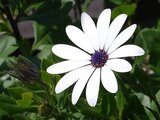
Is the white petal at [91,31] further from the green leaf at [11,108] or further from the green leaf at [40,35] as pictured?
the green leaf at [40,35]

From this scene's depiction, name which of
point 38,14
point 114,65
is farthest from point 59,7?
point 114,65

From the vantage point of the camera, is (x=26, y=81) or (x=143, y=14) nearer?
(x=26, y=81)

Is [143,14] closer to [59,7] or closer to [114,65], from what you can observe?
[59,7]

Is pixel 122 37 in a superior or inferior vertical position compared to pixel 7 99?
superior

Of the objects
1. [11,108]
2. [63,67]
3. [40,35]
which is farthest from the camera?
[40,35]

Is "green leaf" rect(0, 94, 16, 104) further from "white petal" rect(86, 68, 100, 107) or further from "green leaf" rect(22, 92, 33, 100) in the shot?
"white petal" rect(86, 68, 100, 107)

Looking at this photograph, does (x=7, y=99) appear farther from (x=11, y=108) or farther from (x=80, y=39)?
(x=80, y=39)

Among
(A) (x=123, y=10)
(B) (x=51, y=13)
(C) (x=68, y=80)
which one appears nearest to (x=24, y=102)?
(C) (x=68, y=80)
